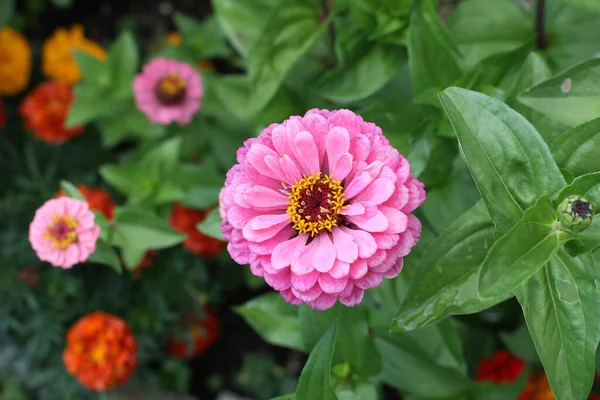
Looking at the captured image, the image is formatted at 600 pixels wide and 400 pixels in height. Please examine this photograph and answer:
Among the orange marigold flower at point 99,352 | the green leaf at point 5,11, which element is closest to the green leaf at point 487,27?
the orange marigold flower at point 99,352

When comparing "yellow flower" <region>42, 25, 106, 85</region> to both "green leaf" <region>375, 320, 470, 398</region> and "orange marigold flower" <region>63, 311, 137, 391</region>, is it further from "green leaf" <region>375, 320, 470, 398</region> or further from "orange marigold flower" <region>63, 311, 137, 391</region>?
"green leaf" <region>375, 320, 470, 398</region>

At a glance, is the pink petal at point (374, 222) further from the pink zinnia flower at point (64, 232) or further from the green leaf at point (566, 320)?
the pink zinnia flower at point (64, 232)

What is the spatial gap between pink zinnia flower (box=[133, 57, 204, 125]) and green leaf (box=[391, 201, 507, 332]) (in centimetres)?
72

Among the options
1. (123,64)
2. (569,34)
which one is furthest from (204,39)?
(569,34)

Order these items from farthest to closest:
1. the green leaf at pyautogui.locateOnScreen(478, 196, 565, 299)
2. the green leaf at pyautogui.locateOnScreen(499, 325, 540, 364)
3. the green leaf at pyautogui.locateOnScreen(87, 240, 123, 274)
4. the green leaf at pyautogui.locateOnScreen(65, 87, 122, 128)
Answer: the green leaf at pyautogui.locateOnScreen(65, 87, 122, 128)
the green leaf at pyautogui.locateOnScreen(499, 325, 540, 364)
the green leaf at pyautogui.locateOnScreen(87, 240, 123, 274)
the green leaf at pyautogui.locateOnScreen(478, 196, 565, 299)

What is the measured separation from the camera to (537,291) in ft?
2.12

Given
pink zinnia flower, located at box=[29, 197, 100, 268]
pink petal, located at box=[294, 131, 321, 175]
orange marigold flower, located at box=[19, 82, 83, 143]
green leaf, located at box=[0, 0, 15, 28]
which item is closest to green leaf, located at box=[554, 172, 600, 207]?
pink petal, located at box=[294, 131, 321, 175]

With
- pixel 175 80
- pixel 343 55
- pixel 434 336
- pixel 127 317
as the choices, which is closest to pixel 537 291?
pixel 434 336

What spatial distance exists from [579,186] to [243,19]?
727 mm

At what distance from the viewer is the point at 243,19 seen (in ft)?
3.75

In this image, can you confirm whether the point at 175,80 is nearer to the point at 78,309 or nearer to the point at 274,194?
the point at 78,309

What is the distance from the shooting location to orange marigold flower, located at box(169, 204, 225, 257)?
4.15 ft

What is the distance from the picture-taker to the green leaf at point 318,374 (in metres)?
0.69

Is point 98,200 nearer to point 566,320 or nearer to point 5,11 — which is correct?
point 5,11
